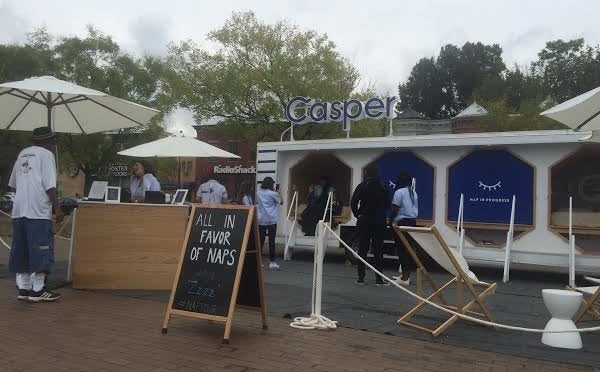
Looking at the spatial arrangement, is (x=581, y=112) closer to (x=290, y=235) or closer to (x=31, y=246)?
(x=31, y=246)

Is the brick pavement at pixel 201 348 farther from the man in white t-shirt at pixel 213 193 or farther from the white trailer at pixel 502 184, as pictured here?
the white trailer at pixel 502 184

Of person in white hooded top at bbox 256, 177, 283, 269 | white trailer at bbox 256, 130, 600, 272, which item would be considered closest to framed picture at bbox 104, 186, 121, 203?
person in white hooded top at bbox 256, 177, 283, 269

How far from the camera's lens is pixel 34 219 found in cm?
653

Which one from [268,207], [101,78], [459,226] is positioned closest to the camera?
[459,226]

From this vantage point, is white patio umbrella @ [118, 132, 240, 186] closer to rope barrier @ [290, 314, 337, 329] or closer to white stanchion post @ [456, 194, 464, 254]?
white stanchion post @ [456, 194, 464, 254]

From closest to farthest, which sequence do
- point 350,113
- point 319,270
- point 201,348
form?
1. point 201,348
2. point 319,270
3. point 350,113

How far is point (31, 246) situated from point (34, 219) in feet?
0.98

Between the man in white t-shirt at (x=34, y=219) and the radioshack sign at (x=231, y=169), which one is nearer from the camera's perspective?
the man in white t-shirt at (x=34, y=219)

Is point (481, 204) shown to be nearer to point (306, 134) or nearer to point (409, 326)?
point (409, 326)

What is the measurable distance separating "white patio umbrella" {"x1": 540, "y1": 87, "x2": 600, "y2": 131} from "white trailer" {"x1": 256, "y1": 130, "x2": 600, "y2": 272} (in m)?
A: 2.27

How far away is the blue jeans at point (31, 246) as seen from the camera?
6.48 meters

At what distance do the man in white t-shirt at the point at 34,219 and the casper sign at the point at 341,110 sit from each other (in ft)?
22.2

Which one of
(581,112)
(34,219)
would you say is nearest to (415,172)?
(581,112)

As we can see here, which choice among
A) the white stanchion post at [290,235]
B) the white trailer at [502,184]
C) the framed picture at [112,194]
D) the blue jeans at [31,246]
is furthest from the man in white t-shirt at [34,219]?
the white trailer at [502,184]
